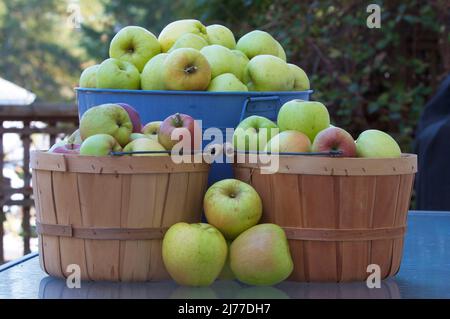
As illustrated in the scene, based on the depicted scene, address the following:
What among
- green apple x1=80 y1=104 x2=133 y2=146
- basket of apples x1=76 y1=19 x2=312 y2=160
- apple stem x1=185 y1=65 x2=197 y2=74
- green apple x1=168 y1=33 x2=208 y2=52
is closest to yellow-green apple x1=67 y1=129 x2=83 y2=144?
green apple x1=80 y1=104 x2=133 y2=146

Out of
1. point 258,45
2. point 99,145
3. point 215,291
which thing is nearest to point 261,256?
point 215,291

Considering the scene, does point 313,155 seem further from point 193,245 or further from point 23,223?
point 23,223

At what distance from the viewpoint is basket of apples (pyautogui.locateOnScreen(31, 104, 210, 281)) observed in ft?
4.83

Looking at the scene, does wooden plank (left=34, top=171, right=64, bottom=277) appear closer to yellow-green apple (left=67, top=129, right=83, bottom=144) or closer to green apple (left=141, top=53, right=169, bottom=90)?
yellow-green apple (left=67, top=129, right=83, bottom=144)

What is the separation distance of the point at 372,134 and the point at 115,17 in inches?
458

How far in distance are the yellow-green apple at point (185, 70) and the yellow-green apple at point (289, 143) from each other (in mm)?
300

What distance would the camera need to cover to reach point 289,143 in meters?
1.51

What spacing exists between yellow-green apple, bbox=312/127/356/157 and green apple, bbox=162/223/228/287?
0.79 ft

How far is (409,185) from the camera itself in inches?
62.0

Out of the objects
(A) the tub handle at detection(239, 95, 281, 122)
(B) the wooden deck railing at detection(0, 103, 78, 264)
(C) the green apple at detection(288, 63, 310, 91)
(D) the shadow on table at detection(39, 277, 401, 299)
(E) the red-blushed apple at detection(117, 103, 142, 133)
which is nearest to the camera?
(D) the shadow on table at detection(39, 277, 401, 299)

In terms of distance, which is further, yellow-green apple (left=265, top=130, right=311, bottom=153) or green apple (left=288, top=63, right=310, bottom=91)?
green apple (left=288, top=63, right=310, bottom=91)

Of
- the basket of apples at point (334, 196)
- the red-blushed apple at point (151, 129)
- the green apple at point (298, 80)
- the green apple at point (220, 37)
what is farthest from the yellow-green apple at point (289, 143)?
the green apple at point (220, 37)

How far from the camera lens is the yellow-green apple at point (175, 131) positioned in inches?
60.4
